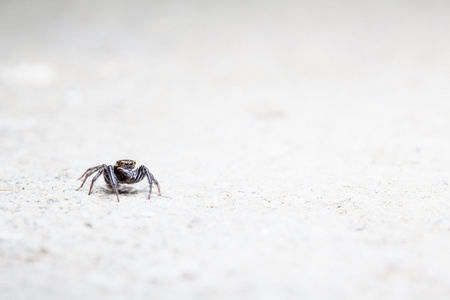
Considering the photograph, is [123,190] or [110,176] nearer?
[110,176]

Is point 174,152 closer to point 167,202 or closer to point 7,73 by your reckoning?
point 167,202

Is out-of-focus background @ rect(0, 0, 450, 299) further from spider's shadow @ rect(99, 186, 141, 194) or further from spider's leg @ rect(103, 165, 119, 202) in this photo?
spider's leg @ rect(103, 165, 119, 202)

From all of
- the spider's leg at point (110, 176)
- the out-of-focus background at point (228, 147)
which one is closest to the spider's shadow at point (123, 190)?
the out-of-focus background at point (228, 147)

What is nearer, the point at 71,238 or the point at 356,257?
the point at 356,257

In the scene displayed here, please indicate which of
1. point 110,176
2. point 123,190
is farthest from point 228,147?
point 110,176

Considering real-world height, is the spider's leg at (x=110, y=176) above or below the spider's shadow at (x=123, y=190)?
above

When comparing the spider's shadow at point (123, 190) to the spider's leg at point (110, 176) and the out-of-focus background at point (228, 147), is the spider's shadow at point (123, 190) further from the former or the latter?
the spider's leg at point (110, 176)

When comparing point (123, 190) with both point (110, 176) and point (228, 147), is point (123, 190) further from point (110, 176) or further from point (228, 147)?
point (228, 147)

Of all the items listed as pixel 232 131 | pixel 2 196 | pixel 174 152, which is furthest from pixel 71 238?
pixel 232 131
